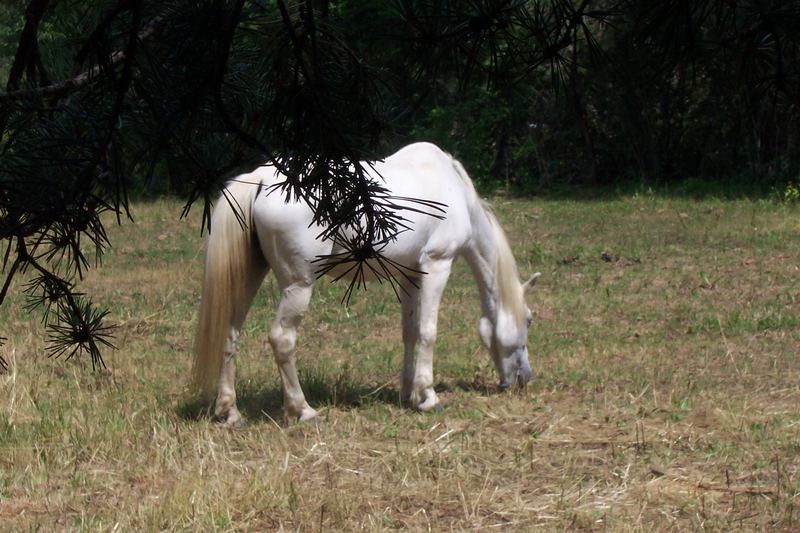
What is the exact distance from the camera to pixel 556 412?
18.9ft

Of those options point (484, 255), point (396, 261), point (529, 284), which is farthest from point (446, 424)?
point (529, 284)

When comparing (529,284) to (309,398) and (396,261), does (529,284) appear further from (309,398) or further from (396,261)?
(309,398)

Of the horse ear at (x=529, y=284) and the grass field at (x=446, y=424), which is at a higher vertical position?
the horse ear at (x=529, y=284)

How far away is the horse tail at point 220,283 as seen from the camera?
17.9 ft

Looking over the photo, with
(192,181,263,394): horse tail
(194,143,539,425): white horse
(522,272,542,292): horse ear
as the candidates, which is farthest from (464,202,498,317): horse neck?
(192,181,263,394): horse tail

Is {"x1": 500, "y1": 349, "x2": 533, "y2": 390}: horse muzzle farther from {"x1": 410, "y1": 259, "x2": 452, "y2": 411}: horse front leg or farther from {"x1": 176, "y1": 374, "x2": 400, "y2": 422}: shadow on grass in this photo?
{"x1": 176, "y1": 374, "x2": 400, "y2": 422}: shadow on grass

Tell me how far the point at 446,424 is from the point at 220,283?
1.41 meters

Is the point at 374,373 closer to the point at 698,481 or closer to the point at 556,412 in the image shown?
the point at 556,412

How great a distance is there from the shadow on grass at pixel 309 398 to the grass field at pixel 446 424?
2 cm

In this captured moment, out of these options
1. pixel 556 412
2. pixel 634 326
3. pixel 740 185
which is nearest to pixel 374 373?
pixel 556 412

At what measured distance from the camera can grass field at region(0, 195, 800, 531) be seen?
4.21 metres

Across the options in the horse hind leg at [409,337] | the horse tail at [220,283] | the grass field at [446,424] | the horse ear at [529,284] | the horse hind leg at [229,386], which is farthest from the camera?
the horse ear at [529,284]

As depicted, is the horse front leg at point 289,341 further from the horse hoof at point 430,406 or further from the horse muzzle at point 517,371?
the horse muzzle at point 517,371

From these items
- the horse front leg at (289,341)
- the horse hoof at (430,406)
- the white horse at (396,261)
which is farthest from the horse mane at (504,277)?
the horse front leg at (289,341)
